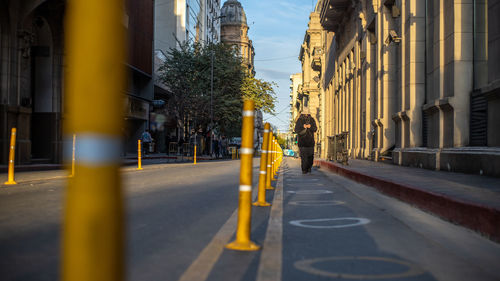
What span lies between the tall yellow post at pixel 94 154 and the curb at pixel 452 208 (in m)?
4.67

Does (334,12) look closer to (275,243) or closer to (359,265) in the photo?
(275,243)

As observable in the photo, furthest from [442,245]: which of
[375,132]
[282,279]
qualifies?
[375,132]

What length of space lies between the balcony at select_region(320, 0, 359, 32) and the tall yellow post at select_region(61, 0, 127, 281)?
35.7m

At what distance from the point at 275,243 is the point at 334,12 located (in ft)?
119

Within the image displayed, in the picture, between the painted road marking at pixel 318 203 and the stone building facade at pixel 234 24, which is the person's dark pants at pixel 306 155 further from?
the stone building facade at pixel 234 24

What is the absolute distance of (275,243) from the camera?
4.60m

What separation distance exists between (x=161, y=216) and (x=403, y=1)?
636 inches

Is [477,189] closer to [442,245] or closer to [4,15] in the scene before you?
[442,245]

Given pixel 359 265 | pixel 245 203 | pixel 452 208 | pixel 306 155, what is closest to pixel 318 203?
pixel 452 208

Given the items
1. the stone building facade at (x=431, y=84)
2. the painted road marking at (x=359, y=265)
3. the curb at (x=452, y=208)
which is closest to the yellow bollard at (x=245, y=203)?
the painted road marking at (x=359, y=265)

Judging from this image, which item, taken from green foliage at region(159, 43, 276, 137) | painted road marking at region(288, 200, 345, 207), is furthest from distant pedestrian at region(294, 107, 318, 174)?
green foliage at region(159, 43, 276, 137)

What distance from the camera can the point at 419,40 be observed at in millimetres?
17750

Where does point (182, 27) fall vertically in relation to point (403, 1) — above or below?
above

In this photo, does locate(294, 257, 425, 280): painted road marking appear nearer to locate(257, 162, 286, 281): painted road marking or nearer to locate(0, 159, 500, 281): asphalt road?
locate(0, 159, 500, 281): asphalt road
